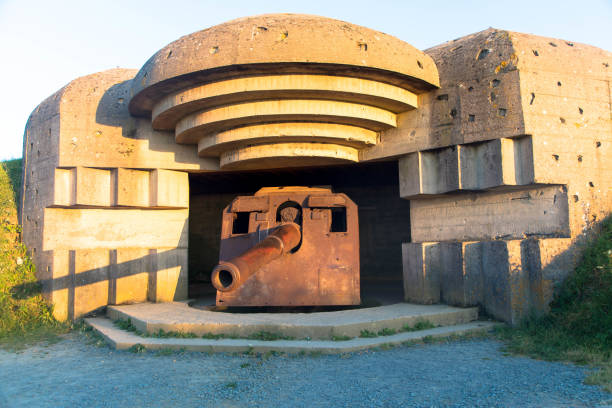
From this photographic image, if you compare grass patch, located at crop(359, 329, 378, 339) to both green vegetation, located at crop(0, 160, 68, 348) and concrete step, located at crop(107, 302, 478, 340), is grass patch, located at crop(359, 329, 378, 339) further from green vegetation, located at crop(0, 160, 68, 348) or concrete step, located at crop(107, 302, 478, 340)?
green vegetation, located at crop(0, 160, 68, 348)

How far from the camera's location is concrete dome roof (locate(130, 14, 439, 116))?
5.79 m

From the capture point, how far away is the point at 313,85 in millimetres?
6082

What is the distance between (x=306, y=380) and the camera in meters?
3.90

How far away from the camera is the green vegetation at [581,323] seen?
445 centimetres

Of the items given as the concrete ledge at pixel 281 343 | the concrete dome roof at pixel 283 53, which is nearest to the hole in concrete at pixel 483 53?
the concrete dome roof at pixel 283 53

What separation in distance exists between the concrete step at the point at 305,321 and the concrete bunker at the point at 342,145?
648 mm

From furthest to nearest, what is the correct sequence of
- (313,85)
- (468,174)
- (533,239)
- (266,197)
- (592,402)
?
(266,197) < (468,174) < (313,85) < (533,239) < (592,402)

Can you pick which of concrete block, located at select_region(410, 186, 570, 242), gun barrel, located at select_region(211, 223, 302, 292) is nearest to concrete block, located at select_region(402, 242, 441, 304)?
concrete block, located at select_region(410, 186, 570, 242)

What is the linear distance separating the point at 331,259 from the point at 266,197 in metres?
1.52

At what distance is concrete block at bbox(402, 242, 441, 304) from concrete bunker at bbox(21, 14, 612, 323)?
21mm

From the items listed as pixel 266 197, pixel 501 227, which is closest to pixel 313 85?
pixel 266 197

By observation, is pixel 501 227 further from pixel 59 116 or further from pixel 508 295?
pixel 59 116

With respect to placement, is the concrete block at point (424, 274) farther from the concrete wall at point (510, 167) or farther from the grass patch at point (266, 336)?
the grass patch at point (266, 336)

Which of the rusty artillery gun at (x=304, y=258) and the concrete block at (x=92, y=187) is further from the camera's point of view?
the concrete block at (x=92, y=187)
